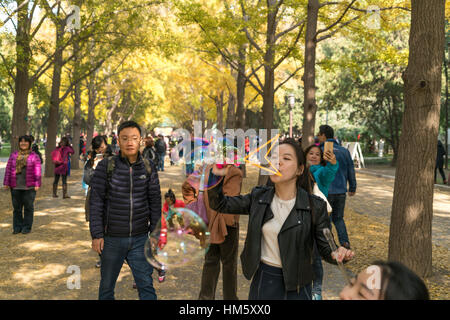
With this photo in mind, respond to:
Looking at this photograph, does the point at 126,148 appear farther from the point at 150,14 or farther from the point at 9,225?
the point at 150,14

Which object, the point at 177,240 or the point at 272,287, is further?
the point at 177,240

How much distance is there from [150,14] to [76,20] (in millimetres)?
3065

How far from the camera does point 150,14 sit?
16594mm

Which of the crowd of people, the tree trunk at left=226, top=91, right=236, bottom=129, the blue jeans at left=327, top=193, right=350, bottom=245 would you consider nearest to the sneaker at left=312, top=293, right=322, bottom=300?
the crowd of people

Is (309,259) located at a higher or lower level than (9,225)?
higher

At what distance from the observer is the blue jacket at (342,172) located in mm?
6957

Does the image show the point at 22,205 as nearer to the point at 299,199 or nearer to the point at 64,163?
the point at 64,163

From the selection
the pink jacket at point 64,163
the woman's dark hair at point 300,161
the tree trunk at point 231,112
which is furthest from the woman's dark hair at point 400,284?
the tree trunk at point 231,112

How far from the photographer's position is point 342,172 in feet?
23.3

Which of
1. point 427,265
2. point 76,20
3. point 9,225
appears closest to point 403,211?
point 427,265

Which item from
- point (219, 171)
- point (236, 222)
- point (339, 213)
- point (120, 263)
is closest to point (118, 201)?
point (120, 263)

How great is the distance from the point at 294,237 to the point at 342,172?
4.47 metres

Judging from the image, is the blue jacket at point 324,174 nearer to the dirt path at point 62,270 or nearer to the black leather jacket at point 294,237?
the dirt path at point 62,270

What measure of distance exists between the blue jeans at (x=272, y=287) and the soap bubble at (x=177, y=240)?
1172 millimetres
